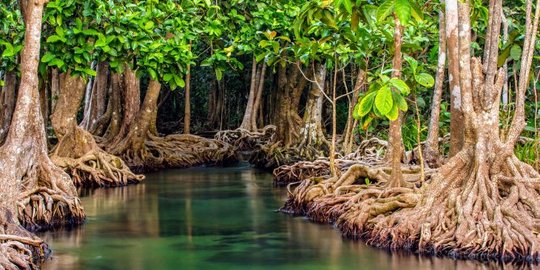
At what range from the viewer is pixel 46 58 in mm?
12547

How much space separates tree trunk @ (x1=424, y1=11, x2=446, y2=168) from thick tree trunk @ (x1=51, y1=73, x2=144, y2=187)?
Result: 6.61 metres

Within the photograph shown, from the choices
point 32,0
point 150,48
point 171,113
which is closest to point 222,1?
point 150,48

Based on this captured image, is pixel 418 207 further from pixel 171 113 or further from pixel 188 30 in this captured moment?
pixel 171 113

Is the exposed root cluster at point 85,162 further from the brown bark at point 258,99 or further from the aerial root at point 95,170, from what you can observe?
the brown bark at point 258,99

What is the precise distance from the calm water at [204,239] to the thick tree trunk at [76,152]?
81cm

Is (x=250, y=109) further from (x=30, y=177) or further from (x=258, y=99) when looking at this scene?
(x=30, y=177)

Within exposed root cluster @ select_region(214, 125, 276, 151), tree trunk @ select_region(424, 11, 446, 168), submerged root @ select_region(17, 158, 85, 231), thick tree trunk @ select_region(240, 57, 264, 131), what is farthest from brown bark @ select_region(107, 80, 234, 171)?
tree trunk @ select_region(424, 11, 446, 168)

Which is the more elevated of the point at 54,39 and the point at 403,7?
the point at 54,39

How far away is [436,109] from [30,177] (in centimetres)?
592

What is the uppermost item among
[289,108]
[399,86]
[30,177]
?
[289,108]

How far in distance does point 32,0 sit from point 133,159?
1001cm

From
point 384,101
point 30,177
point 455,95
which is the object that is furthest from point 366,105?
point 30,177

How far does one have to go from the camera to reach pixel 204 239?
1131 centimetres

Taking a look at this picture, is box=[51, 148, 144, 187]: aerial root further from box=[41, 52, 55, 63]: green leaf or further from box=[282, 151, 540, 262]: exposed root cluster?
box=[282, 151, 540, 262]: exposed root cluster
